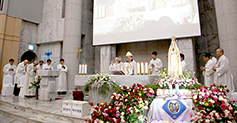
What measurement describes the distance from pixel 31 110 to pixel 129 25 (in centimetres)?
688

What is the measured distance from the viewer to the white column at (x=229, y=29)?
6602 millimetres

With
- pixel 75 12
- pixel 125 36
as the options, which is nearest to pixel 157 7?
pixel 125 36

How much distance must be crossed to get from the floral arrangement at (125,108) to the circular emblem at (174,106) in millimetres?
422

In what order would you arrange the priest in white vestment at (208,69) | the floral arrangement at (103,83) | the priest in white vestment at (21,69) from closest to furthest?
the floral arrangement at (103,83) < the priest in white vestment at (208,69) < the priest in white vestment at (21,69)

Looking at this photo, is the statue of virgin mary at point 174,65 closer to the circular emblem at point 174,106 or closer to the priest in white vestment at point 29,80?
the circular emblem at point 174,106

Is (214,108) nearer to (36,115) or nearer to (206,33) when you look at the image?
(36,115)

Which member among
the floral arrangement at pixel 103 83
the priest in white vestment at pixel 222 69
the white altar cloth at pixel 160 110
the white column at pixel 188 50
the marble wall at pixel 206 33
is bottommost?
the white altar cloth at pixel 160 110

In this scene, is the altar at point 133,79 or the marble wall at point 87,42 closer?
the altar at point 133,79

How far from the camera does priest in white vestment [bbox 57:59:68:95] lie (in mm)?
9414

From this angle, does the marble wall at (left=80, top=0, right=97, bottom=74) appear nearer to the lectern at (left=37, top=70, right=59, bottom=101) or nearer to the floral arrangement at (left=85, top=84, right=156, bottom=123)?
the lectern at (left=37, top=70, right=59, bottom=101)

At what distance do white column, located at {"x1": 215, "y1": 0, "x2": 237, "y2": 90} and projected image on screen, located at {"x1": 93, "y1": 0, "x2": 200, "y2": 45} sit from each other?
1.03 m

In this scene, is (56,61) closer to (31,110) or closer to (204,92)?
(31,110)

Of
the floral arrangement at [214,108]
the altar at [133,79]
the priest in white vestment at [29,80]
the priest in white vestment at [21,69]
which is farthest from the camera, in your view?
the priest in white vestment at [21,69]

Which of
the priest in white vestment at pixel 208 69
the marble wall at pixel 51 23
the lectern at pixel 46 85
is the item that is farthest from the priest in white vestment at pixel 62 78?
the priest in white vestment at pixel 208 69
